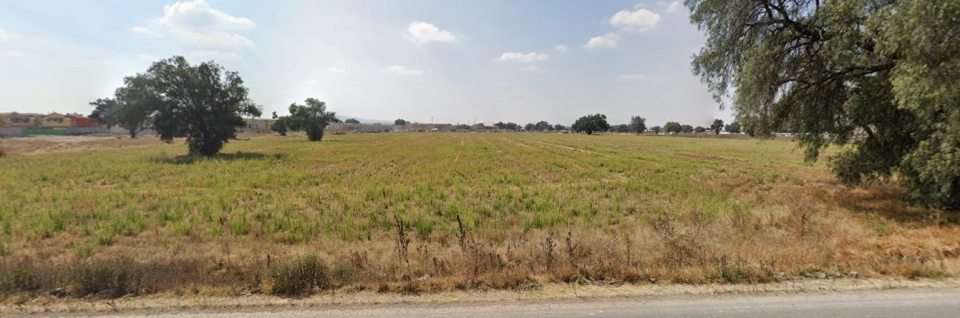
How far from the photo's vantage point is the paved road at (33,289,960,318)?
394 centimetres

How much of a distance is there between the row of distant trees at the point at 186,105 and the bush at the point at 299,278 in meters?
36.0

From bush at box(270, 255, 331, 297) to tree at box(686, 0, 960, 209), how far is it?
1089 centimetres

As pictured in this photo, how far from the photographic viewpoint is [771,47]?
1077 centimetres

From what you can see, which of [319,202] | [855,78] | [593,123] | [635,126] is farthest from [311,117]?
[635,126]

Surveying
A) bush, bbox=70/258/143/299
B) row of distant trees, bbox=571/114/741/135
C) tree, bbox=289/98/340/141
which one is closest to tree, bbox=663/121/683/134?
row of distant trees, bbox=571/114/741/135

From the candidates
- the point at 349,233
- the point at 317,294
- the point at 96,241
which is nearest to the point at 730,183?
the point at 349,233

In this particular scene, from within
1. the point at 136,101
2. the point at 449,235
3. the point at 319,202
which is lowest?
the point at 319,202

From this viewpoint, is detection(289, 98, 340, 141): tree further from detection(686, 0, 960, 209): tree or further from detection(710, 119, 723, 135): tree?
detection(710, 119, 723, 135): tree

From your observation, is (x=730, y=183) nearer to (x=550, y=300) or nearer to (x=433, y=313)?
(x=550, y=300)

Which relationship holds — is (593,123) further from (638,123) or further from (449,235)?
(449,235)

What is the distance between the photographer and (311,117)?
253 ft

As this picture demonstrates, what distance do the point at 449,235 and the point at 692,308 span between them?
5.26 metres

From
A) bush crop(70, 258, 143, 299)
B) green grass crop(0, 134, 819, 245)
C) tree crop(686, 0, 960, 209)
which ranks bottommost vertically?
green grass crop(0, 134, 819, 245)

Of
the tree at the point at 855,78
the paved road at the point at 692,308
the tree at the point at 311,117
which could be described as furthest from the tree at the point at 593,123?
the paved road at the point at 692,308
